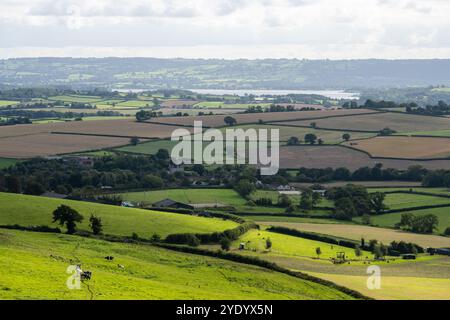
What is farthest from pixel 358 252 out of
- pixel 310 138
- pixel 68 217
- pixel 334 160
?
pixel 310 138

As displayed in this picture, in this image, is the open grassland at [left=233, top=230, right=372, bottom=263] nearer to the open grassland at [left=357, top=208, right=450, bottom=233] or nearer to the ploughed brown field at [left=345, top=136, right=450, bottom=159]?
the open grassland at [left=357, top=208, right=450, bottom=233]

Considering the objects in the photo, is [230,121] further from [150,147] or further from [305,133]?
[150,147]

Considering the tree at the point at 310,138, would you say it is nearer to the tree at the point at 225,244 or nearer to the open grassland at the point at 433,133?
the open grassland at the point at 433,133

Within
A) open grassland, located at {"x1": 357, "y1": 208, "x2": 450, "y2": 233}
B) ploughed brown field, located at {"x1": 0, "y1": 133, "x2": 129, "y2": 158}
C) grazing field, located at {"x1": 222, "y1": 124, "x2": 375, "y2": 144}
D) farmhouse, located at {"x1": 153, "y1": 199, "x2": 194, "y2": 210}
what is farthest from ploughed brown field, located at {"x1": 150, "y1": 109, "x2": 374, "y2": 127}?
open grassland, located at {"x1": 357, "y1": 208, "x2": 450, "y2": 233}

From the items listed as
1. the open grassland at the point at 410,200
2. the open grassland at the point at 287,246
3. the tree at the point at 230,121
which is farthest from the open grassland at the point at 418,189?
the tree at the point at 230,121
